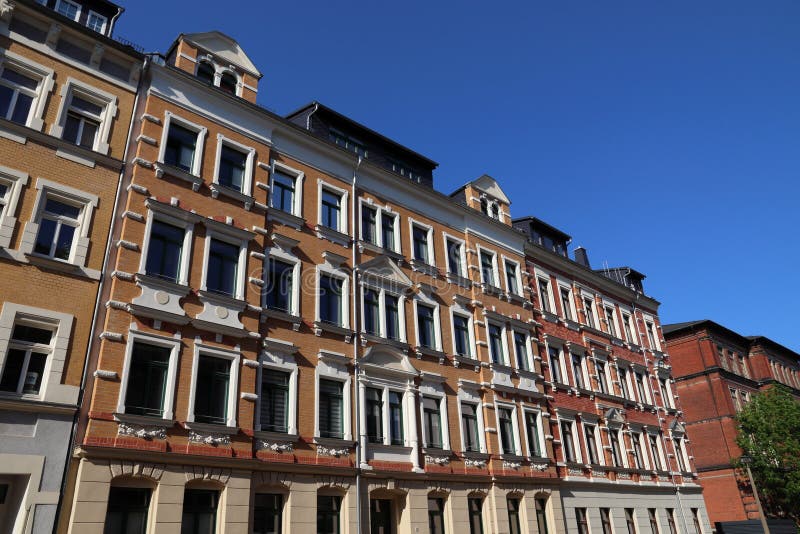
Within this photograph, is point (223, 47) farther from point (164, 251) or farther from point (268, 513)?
point (268, 513)

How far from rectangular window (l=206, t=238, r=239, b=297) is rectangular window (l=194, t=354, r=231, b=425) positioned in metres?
2.07

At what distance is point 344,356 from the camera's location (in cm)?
1944

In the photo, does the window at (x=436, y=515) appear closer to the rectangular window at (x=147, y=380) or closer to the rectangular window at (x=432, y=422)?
the rectangular window at (x=432, y=422)

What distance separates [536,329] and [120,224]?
18967 millimetres

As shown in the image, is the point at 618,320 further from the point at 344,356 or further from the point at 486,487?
the point at 344,356

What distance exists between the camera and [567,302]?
3172 centimetres

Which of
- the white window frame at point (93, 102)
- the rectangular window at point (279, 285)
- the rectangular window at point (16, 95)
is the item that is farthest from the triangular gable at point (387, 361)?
the rectangular window at point (16, 95)

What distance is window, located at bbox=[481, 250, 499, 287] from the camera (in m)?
26.8

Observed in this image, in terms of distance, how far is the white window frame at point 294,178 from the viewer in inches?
796

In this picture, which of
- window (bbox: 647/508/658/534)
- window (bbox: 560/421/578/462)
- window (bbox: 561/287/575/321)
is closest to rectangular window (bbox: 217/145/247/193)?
window (bbox: 560/421/578/462)

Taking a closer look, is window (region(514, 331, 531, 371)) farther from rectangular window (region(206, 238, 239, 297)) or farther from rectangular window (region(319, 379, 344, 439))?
rectangular window (region(206, 238, 239, 297))

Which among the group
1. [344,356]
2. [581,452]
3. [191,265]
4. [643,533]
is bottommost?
[643,533]

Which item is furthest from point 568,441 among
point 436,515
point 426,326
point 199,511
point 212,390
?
point 199,511

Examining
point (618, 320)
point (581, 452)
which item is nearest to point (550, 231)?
point (618, 320)
